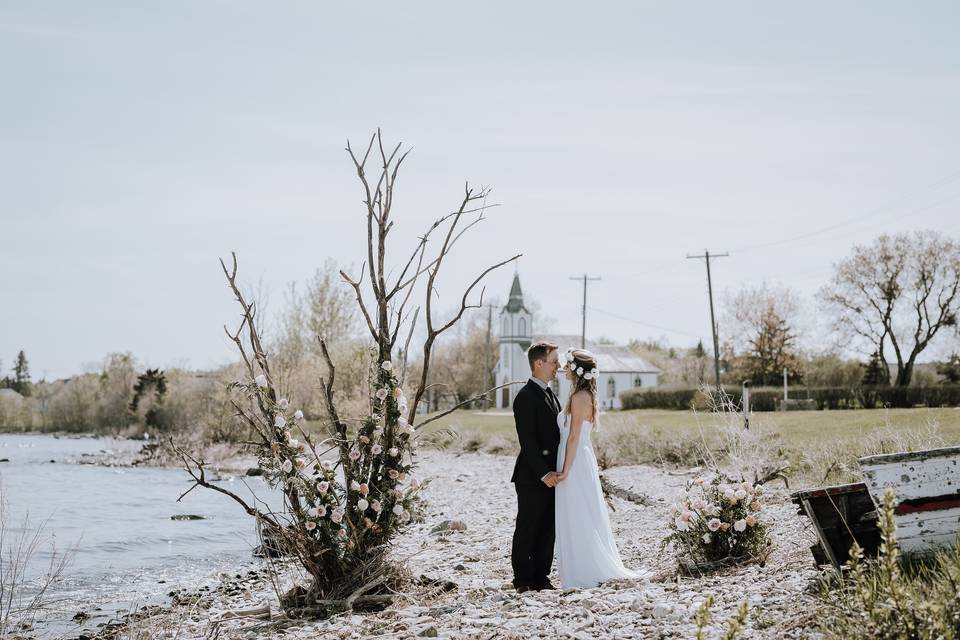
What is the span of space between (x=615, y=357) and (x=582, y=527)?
70.6 meters

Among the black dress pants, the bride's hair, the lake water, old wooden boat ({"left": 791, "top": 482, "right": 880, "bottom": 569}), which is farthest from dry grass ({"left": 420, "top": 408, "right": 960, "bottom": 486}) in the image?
the lake water

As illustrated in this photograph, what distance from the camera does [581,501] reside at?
806 centimetres

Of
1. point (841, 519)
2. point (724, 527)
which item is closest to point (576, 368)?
point (724, 527)

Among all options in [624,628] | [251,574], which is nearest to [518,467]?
[624,628]

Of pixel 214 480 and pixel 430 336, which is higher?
pixel 430 336

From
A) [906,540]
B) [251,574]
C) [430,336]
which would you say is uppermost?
[430,336]

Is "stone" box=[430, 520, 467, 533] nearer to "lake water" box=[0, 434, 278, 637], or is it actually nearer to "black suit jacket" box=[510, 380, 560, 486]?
"lake water" box=[0, 434, 278, 637]

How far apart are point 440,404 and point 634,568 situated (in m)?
75.3

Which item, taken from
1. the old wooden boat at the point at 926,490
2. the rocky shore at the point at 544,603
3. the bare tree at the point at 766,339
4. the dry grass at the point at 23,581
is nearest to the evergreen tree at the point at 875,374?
the bare tree at the point at 766,339

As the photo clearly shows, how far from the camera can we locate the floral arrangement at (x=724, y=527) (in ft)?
25.5

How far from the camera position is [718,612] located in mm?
5676

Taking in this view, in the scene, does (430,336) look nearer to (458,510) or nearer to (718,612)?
(718,612)

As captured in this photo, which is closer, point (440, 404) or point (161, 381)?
point (161, 381)

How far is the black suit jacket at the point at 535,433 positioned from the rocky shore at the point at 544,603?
1008mm
